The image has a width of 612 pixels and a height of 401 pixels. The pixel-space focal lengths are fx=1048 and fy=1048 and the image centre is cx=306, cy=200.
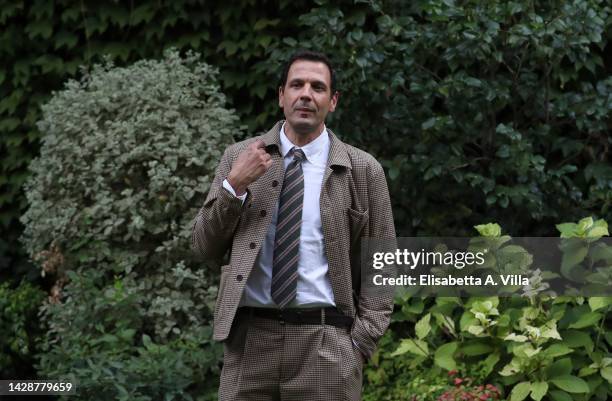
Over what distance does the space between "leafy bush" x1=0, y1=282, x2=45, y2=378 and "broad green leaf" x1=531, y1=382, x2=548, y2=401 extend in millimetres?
2973

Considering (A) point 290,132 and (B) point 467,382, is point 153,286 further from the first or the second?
(A) point 290,132

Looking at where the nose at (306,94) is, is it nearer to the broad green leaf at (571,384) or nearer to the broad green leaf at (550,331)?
the broad green leaf at (550,331)

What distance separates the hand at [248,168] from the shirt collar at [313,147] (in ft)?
0.76

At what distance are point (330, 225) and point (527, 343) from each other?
1.77 metres

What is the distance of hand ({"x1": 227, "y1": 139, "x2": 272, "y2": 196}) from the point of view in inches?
132

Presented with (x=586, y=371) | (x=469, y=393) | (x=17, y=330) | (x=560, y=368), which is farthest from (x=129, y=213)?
(x=586, y=371)

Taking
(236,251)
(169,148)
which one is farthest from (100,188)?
(236,251)

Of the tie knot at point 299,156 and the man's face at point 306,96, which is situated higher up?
the man's face at point 306,96

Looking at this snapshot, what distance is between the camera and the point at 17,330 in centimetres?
634

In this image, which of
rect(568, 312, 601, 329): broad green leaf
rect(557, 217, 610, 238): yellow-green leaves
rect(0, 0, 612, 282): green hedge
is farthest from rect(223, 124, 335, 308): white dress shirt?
rect(0, 0, 612, 282): green hedge

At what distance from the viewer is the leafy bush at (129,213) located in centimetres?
570

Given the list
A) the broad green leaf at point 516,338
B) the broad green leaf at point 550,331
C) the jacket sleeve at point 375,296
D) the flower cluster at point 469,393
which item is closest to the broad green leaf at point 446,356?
the flower cluster at point 469,393

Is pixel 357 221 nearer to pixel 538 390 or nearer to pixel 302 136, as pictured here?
pixel 302 136

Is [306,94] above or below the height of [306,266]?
above
